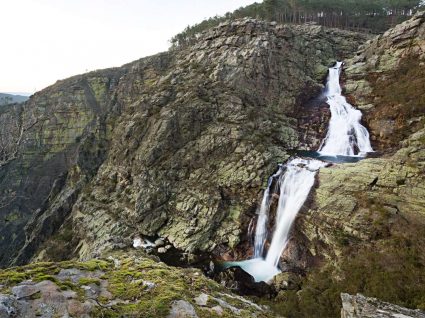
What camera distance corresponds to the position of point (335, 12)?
67.3 m

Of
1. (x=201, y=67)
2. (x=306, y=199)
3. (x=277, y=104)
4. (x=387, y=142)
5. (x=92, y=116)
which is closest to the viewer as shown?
(x=306, y=199)

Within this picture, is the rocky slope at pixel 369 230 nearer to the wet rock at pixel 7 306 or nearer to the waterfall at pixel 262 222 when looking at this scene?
the waterfall at pixel 262 222

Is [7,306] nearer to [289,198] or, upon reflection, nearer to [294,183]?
[289,198]

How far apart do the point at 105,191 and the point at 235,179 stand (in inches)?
735

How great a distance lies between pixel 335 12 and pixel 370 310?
72.9 m

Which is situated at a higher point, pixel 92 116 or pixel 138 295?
pixel 92 116

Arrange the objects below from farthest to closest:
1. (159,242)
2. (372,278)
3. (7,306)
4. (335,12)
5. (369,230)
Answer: (335,12), (159,242), (369,230), (372,278), (7,306)

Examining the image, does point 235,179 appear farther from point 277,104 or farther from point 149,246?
point 277,104

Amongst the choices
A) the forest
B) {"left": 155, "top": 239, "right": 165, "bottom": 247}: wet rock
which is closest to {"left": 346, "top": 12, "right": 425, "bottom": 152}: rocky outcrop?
the forest

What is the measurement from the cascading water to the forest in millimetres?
37317

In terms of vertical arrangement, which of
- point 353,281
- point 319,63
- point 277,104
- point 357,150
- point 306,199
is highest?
point 319,63

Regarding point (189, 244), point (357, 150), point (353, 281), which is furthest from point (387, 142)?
point (189, 244)

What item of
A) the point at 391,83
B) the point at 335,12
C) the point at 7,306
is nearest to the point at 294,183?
the point at 391,83

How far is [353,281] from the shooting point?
1770 centimetres
